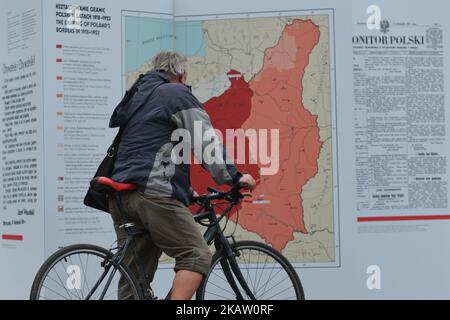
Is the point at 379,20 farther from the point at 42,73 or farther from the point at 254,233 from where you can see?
the point at 42,73

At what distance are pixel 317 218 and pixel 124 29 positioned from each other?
2.30 metres

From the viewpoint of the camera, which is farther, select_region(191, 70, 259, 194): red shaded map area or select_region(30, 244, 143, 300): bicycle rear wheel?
select_region(191, 70, 259, 194): red shaded map area

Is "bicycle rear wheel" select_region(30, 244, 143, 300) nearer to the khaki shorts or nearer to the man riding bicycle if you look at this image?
the man riding bicycle

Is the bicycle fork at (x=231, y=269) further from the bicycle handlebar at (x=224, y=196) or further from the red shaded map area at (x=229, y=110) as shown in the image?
the red shaded map area at (x=229, y=110)

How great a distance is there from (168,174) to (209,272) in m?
0.72

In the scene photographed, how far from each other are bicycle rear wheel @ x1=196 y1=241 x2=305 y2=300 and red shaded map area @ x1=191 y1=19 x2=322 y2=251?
1.93ft

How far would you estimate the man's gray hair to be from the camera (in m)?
5.91

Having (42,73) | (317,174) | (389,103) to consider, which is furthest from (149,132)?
(389,103)

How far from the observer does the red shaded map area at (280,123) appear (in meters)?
7.46

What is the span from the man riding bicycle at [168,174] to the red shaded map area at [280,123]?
182cm

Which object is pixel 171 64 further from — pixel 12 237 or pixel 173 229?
pixel 12 237

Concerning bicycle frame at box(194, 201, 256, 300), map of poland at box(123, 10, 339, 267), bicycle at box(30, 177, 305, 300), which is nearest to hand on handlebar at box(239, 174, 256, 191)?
bicycle at box(30, 177, 305, 300)

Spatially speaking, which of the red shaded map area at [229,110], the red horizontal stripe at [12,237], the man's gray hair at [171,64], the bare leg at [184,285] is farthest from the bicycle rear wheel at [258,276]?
the red horizontal stripe at [12,237]

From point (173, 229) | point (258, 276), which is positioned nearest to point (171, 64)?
point (173, 229)
